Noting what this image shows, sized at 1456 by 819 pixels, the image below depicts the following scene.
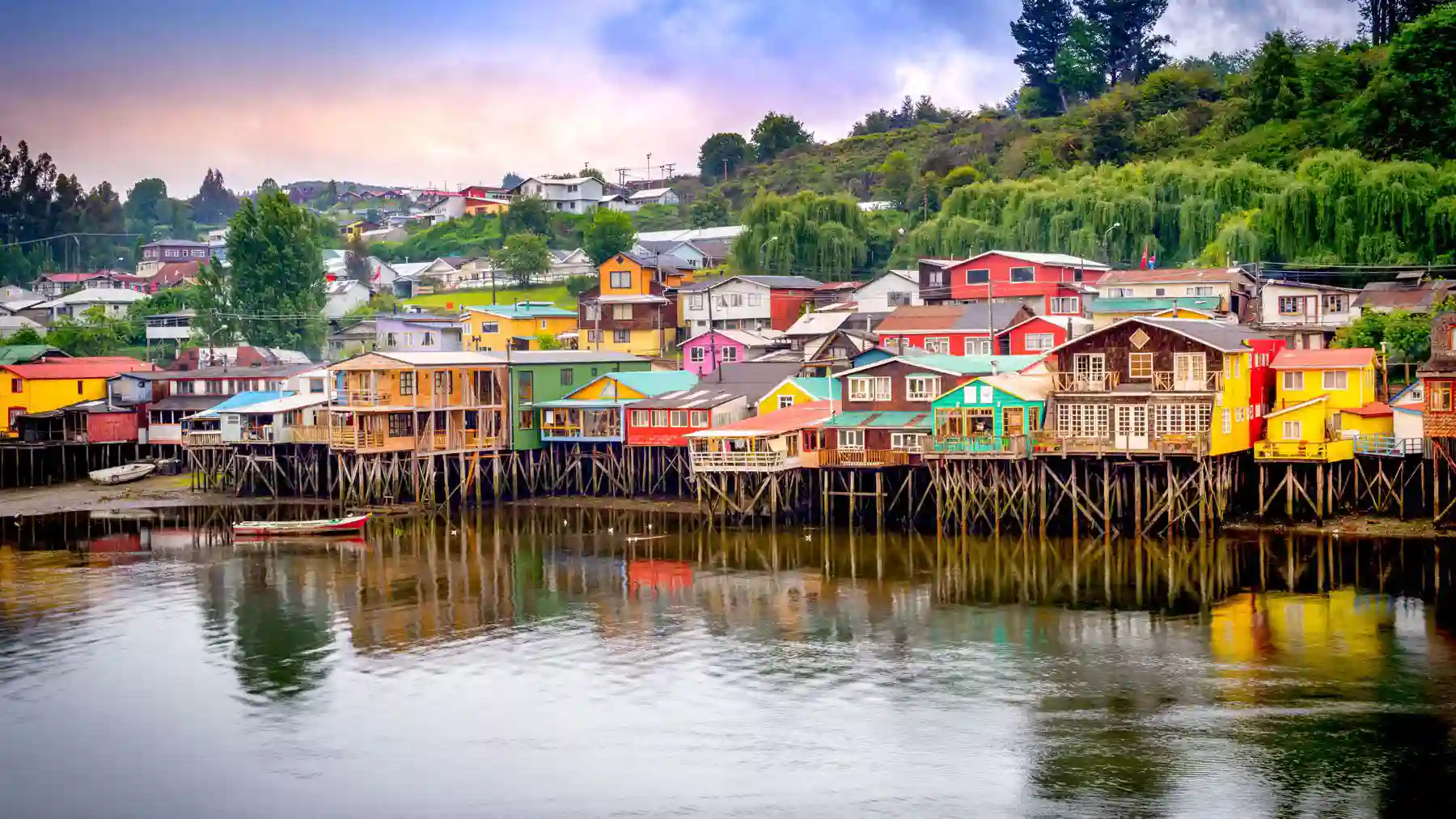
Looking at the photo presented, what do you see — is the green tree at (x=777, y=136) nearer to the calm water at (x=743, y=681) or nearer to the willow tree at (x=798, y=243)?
the willow tree at (x=798, y=243)

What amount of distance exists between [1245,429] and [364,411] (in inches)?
1224

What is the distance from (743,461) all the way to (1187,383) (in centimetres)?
1411

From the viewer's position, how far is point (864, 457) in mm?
49781

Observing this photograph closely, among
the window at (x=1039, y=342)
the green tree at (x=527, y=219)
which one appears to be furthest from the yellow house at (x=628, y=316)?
the green tree at (x=527, y=219)

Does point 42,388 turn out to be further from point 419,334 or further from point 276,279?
point 276,279

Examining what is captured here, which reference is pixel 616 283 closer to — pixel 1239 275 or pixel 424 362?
pixel 424 362

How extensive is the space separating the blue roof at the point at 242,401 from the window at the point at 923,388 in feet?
98.4

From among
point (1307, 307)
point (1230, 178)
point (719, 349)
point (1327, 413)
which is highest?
point (1230, 178)

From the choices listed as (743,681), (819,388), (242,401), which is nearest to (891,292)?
(819,388)

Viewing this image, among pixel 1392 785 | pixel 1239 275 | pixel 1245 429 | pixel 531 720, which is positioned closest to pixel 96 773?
pixel 531 720

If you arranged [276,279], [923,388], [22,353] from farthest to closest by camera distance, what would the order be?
1. [276,279]
2. [22,353]
3. [923,388]

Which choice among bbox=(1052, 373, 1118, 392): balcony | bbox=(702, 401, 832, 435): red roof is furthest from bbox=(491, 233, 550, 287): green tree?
bbox=(1052, 373, 1118, 392): balcony

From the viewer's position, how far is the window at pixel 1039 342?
59.0 meters

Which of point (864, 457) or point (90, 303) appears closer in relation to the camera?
point (864, 457)
